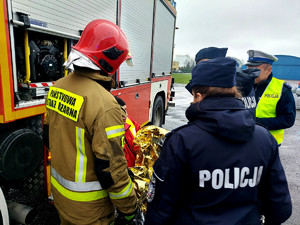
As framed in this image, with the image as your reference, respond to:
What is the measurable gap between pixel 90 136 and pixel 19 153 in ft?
2.96

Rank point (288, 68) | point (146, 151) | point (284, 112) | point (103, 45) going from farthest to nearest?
1. point (288, 68)
2. point (284, 112)
3. point (146, 151)
4. point (103, 45)

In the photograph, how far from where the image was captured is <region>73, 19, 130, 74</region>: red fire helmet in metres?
1.43

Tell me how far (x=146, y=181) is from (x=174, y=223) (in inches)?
34.7

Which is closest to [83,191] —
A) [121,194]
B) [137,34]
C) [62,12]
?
[121,194]

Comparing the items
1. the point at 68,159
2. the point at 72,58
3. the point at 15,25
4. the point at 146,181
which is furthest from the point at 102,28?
the point at 146,181

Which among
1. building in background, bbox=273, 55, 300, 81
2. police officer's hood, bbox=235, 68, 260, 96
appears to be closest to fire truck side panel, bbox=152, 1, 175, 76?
police officer's hood, bbox=235, 68, 260, 96

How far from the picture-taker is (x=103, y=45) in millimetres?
1458

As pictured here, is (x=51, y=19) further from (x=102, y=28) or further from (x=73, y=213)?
(x=73, y=213)

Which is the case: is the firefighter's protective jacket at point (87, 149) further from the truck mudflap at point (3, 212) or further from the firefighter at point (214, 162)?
the truck mudflap at point (3, 212)

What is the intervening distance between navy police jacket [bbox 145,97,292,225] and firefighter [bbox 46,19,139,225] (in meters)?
0.31

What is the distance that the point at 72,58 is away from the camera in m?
1.40

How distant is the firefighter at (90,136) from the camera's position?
4.29 ft

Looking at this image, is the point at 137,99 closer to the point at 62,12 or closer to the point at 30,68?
the point at 62,12

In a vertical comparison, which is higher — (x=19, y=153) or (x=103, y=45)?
(x=103, y=45)
